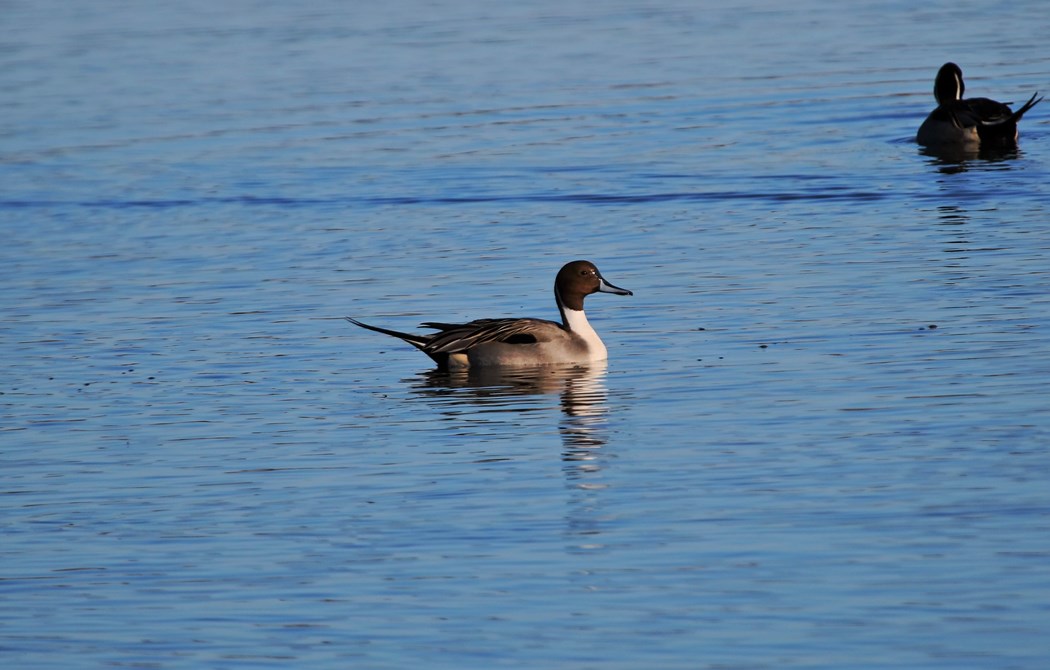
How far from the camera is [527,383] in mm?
13492

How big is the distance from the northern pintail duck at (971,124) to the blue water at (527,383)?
0.37 metres

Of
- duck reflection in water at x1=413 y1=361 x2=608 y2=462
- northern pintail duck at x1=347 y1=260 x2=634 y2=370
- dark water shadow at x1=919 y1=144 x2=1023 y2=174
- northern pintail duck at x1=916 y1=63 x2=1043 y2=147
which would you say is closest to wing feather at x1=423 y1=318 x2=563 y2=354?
northern pintail duck at x1=347 y1=260 x2=634 y2=370

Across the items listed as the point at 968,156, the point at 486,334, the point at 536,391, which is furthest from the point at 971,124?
the point at 536,391

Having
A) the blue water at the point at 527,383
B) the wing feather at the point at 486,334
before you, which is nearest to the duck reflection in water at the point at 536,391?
the blue water at the point at 527,383

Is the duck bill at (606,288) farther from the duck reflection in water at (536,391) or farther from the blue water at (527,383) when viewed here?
the duck reflection in water at (536,391)

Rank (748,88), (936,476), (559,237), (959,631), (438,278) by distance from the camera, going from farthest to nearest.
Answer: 1. (748,88)
2. (559,237)
3. (438,278)
4. (936,476)
5. (959,631)

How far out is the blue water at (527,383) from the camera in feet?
26.4

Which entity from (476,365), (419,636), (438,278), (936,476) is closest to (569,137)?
(438,278)

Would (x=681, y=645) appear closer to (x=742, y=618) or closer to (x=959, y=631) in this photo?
(x=742, y=618)

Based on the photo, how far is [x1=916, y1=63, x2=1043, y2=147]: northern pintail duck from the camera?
23344 mm

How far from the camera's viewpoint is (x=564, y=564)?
8625mm

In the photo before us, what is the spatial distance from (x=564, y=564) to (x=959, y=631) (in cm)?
191

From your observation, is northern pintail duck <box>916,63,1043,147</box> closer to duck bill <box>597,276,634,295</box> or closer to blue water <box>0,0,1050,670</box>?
blue water <box>0,0,1050,670</box>

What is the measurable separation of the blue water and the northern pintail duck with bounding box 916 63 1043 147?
373mm
